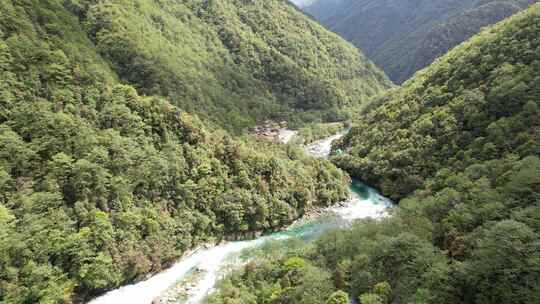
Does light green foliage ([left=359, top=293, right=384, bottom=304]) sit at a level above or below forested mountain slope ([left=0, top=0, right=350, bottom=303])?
below

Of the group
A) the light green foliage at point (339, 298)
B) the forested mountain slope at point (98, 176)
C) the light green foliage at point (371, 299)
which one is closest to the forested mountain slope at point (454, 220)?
the light green foliage at point (371, 299)

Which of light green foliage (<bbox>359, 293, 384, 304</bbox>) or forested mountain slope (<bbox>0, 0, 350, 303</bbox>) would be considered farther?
forested mountain slope (<bbox>0, 0, 350, 303</bbox>)

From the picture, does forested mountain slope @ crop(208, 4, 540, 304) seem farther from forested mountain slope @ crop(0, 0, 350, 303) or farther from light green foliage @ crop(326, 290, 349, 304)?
forested mountain slope @ crop(0, 0, 350, 303)

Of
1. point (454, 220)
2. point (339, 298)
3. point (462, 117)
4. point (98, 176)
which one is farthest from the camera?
point (462, 117)

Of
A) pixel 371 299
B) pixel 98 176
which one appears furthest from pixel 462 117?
pixel 98 176

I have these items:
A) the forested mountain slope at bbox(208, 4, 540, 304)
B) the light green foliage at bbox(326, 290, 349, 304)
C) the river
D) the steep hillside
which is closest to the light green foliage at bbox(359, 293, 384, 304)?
the forested mountain slope at bbox(208, 4, 540, 304)

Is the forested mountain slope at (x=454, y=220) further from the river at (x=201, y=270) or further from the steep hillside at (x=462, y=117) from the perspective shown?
the river at (x=201, y=270)

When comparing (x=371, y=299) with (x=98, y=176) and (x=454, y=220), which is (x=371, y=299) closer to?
(x=454, y=220)
